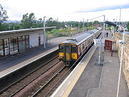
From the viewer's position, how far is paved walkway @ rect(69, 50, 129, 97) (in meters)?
11.4

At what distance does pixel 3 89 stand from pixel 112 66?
382 inches

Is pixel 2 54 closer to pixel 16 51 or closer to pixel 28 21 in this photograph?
pixel 16 51

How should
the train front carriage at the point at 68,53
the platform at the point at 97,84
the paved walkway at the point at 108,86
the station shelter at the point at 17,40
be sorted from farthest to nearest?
1. the station shelter at the point at 17,40
2. the train front carriage at the point at 68,53
3. the platform at the point at 97,84
4. the paved walkway at the point at 108,86

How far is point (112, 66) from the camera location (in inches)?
717

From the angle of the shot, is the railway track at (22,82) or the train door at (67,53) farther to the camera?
the train door at (67,53)

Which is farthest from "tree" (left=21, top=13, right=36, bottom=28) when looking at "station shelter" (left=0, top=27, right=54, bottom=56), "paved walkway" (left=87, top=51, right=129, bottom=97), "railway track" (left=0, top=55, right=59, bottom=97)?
"paved walkway" (left=87, top=51, right=129, bottom=97)

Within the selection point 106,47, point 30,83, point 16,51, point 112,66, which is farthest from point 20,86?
point 106,47

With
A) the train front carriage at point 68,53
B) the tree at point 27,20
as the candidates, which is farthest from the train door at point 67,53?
the tree at point 27,20

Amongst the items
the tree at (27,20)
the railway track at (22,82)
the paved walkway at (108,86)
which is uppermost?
the tree at (27,20)

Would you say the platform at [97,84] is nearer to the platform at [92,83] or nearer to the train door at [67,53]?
the platform at [92,83]

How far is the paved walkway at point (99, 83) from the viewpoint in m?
11.4

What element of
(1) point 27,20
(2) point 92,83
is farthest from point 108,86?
(1) point 27,20

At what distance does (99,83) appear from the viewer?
13203 millimetres

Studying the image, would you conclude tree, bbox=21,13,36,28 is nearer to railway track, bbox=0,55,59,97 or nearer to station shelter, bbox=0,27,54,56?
station shelter, bbox=0,27,54,56
